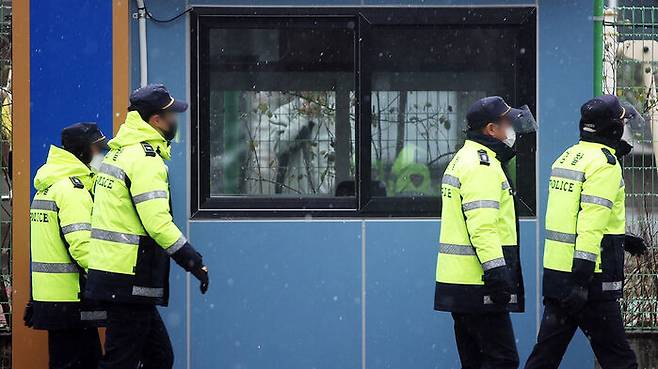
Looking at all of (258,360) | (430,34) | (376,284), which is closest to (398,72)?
(430,34)

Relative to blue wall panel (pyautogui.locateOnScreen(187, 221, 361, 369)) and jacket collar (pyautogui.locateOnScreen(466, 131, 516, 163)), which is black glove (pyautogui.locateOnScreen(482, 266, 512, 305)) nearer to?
jacket collar (pyautogui.locateOnScreen(466, 131, 516, 163))

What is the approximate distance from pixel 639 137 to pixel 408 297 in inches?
74.7

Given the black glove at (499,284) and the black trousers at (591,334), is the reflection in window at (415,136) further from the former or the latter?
the black glove at (499,284)

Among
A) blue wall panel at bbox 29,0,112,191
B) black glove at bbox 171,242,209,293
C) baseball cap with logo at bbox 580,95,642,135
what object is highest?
blue wall panel at bbox 29,0,112,191

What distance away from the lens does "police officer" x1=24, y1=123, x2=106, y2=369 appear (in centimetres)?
693

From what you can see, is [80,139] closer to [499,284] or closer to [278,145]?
[278,145]

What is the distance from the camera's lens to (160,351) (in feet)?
21.5

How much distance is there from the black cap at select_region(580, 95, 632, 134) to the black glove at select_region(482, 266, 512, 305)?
1.13 metres

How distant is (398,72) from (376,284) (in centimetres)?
144

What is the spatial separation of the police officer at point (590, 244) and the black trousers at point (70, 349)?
2.61 metres

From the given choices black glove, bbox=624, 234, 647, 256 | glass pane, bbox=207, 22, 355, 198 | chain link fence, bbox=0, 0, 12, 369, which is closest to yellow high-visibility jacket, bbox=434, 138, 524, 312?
black glove, bbox=624, 234, 647, 256

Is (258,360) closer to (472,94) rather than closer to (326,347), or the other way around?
(326,347)

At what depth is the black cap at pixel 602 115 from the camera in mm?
6832

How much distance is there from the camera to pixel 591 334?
6836 mm
